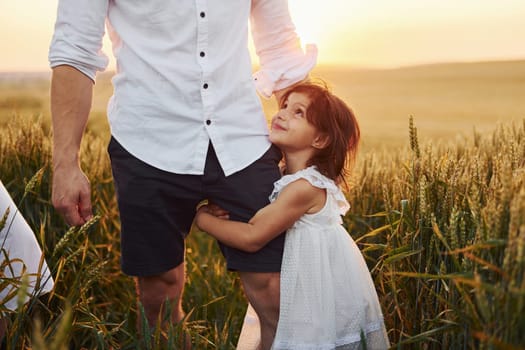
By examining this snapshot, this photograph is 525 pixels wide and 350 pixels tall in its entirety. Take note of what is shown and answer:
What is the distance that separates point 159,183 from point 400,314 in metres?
0.86

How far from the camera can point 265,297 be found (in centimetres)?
219

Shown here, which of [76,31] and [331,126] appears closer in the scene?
[76,31]

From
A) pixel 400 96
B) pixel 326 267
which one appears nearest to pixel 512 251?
pixel 326 267

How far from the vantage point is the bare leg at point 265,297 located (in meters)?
2.17

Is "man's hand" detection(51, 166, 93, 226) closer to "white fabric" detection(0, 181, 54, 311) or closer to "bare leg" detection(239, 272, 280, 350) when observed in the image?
"white fabric" detection(0, 181, 54, 311)

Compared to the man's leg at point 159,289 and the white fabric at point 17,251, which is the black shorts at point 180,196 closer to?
the man's leg at point 159,289

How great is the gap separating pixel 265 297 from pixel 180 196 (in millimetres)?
419

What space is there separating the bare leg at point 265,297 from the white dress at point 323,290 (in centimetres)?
6

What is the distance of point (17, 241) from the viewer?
2246 millimetres

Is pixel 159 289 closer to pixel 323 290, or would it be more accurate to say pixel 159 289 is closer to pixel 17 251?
pixel 17 251

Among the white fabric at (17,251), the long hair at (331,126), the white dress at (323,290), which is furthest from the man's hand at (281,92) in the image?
the white fabric at (17,251)

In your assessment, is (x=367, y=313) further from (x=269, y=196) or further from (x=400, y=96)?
(x=400, y=96)

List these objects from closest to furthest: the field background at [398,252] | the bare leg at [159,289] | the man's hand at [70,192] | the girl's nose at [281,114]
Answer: the field background at [398,252] → the man's hand at [70,192] → the girl's nose at [281,114] → the bare leg at [159,289]

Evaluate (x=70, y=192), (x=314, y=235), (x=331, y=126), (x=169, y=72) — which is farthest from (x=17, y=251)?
(x=331, y=126)
